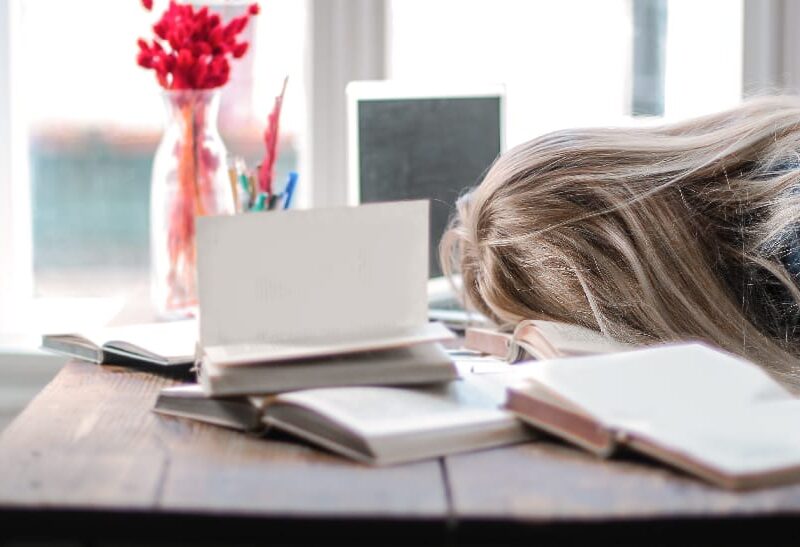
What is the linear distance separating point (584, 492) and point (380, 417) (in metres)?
0.16

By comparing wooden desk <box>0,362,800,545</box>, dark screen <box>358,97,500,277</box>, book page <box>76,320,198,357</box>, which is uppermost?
dark screen <box>358,97,500,277</box>

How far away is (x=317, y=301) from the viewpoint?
931mm

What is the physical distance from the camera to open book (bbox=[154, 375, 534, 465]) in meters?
0.78

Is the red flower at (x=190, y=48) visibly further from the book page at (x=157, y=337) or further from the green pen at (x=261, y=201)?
the book page at (x=157, y=337)

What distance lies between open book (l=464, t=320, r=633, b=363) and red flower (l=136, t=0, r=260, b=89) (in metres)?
0.50

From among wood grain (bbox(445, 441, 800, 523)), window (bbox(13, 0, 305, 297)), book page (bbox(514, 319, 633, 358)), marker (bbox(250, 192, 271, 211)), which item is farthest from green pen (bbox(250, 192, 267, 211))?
wood grain (bbox(445, 441, 800, 523))

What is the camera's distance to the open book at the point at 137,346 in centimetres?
110

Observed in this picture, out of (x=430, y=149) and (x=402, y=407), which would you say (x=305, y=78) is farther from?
(x=402, y=407)

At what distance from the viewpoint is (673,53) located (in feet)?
5.87

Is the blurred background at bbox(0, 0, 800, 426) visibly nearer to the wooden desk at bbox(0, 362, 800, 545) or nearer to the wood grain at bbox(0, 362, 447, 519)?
the wood grain at bbox(0, 362, 447, 519)

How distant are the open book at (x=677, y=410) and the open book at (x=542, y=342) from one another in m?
0.13

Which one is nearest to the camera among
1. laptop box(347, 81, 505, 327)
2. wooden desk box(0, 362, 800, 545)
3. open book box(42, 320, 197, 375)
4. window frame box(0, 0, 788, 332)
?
wooden desk box(0, 362, 800, 545)

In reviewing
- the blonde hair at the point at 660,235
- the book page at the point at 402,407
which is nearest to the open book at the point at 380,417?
the book page at the point at 402,407

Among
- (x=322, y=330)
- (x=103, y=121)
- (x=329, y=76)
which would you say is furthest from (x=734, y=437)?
(x=103, y=121)
